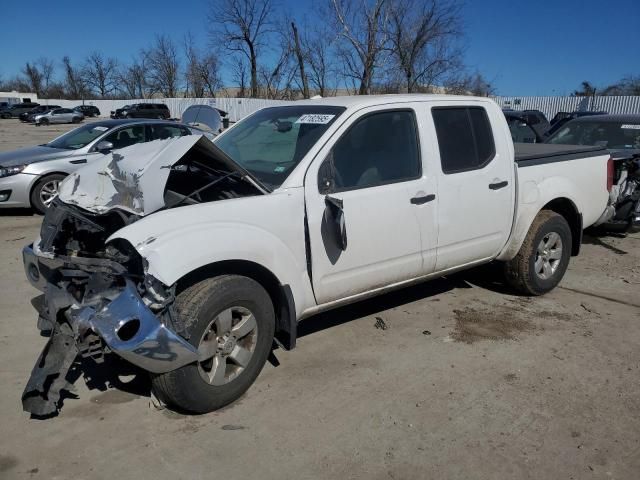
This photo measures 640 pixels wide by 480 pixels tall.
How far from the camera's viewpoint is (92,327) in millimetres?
2799

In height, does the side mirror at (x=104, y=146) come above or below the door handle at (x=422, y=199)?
above

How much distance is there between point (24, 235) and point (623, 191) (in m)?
8.13

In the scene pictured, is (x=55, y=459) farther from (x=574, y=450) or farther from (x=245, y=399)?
(x=574, y=450)

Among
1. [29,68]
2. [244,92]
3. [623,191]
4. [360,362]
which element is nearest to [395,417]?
[360,362]

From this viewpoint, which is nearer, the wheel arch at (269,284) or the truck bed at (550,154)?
the wheel arch at (269,284)

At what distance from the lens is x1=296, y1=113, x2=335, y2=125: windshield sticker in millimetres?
3861

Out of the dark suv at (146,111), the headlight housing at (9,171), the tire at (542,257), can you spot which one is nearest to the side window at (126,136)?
the headlight housing at (9,171)

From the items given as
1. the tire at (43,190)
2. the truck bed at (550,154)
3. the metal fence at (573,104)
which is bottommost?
the tire at (43,190)

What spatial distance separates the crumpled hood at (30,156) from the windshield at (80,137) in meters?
0.18

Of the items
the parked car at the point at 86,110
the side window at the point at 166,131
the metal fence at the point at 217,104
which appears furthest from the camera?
the parked car at the point at 86,110

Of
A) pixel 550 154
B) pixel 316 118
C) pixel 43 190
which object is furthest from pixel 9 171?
pixel 550 154

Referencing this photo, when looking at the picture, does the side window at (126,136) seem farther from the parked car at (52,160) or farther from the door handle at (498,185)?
the door handle at (498,185)

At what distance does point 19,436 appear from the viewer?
306cm

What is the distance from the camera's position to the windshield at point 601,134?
26.3 ft
